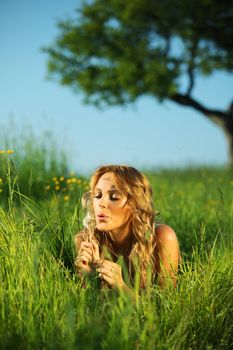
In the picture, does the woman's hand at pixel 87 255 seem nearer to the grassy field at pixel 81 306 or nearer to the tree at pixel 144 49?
the grassy field at pixel 81 306

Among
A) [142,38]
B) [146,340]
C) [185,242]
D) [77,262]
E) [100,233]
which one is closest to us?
[146,340]

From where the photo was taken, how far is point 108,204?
12.6 ft

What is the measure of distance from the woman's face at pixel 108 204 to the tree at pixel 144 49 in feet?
50.8

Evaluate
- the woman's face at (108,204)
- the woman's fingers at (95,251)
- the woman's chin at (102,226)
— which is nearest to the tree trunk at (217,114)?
the woman's face at (108,204)

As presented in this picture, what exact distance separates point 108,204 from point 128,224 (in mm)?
305

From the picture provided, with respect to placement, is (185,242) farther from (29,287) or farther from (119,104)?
(119,104)

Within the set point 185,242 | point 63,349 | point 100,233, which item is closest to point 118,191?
point 100,233

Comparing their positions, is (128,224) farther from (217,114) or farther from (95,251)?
(217,114)

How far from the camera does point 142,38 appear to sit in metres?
21.0

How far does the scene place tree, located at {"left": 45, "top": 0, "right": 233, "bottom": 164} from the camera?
19.7 metres

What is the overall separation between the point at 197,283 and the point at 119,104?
713 inches

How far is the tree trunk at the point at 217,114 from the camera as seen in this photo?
869 inches

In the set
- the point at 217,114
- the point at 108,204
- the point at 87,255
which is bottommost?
the point at 87,255

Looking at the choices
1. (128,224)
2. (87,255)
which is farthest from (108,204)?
(87,255)
